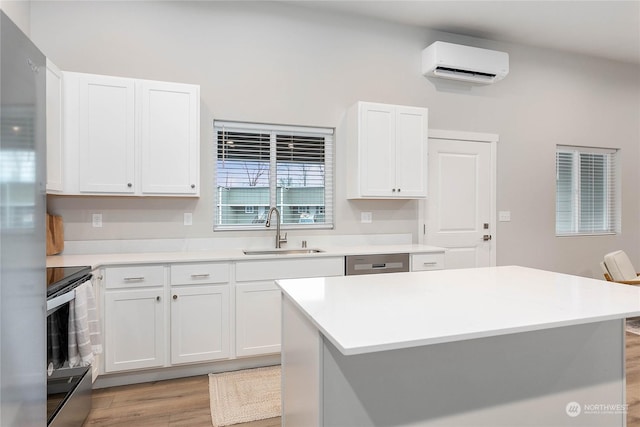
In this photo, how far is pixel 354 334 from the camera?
111 cm

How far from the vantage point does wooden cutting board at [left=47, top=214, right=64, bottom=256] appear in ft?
9.06

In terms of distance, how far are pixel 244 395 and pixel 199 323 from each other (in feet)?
1.97

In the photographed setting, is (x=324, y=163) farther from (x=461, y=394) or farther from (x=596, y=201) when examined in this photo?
(x=596, y=201)

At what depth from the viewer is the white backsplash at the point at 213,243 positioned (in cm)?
301

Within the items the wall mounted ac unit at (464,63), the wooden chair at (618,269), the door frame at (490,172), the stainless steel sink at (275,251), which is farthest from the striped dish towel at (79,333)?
the wooden chair at (618,269)

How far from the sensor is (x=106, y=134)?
274 cm

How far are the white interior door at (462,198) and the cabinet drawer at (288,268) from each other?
1.34 m

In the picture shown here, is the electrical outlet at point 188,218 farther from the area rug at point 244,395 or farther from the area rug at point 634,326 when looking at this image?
the area rug at point 634,326

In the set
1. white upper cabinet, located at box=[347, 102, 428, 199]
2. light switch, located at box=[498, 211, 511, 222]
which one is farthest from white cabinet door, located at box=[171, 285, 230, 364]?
light switch, located at box=[498, 211, 511, 222]

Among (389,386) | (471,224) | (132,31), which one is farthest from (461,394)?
(132,31)

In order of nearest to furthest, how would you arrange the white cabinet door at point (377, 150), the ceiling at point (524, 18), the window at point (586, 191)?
the white cabinet door at point (377, 150)
the ceiling at point (524, 18)
the window at point (586, 191)

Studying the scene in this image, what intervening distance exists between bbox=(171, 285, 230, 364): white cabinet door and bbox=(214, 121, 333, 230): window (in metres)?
0.79

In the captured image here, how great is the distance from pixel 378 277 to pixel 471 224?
2524 mm

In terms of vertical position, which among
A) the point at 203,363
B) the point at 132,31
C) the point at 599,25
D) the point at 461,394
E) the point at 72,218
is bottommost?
the point at 203,363
